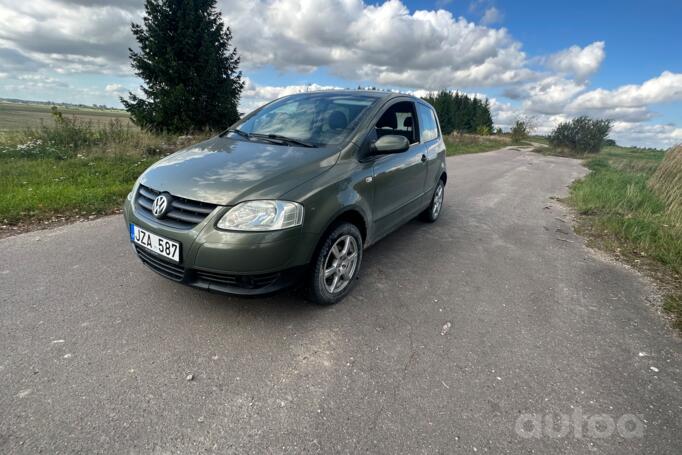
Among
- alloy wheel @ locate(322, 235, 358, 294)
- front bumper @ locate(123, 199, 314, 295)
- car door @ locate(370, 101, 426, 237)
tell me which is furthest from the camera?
car door @ locate(370, 101, 426, 237)

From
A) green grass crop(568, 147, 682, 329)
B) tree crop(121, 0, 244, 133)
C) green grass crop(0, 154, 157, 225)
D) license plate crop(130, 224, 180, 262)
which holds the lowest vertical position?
green grass crop(568, 147, 682, 329)

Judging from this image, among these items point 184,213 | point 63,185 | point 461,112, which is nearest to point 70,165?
point 63,185

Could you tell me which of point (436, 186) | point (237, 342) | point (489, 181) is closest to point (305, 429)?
point (237, 342)

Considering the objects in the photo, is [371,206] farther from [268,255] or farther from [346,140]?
[268,255]

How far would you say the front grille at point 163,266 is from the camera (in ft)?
7.88

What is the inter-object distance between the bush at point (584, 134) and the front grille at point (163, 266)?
41.6 m

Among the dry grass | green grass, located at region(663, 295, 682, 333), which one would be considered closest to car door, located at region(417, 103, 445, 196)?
green grass, located at region(663, 295, 682, 333)

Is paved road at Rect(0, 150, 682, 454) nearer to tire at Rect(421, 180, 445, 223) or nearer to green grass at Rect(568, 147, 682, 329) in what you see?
green grass at Rect(568, 147, 682, 329)

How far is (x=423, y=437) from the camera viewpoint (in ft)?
5.90

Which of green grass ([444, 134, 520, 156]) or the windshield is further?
green grass ([444, 134, 520, 156])

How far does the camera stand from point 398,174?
11.9 ft

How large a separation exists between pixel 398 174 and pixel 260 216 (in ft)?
5.89

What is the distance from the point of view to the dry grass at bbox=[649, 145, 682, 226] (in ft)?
20.5

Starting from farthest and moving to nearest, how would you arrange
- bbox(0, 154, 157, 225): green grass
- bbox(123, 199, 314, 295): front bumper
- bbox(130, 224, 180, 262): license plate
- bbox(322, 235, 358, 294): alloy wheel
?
bbox(0, 154, 157, 225): green grass, bbox(322, 235, 358, 294): alloy wheel, bbox(130, 224, 180, 262): license plate, bbox(123, 199, 314, 295): front bumper
